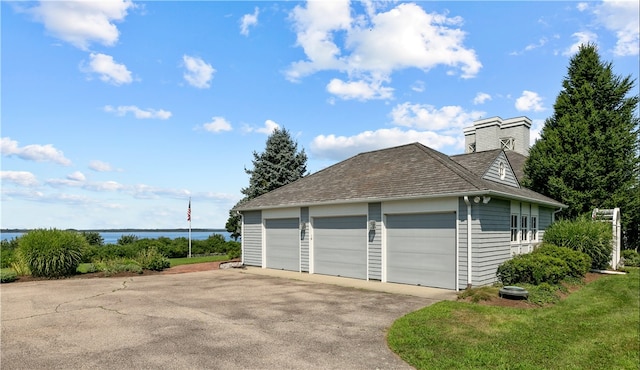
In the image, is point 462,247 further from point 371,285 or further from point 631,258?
point 631,258

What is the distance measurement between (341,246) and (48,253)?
11239 millimetres

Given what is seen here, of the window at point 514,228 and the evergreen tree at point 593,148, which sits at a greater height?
the evergreen tree at point 593,148

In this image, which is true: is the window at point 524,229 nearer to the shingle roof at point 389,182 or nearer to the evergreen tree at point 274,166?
the shingle roof at point 389,182

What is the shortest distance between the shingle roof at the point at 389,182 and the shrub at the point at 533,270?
2.11 metres

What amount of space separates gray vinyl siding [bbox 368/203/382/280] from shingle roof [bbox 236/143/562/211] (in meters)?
0.51

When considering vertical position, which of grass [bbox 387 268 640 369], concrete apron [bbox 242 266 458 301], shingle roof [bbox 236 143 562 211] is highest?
shingle roof [bbox 236 143 562 211]

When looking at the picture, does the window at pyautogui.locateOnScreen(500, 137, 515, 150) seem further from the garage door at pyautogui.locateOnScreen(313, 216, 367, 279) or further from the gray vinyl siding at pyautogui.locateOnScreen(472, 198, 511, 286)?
the garage door at pyautogui.locateOnScreen(313, 216, 367, 279)

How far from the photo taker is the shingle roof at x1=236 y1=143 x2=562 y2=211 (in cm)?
1158

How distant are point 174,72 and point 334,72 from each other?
7.40 metres

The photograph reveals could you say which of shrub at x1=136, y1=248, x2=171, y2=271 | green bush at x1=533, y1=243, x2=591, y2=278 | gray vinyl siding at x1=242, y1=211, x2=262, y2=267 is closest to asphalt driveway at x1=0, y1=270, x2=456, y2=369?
shrub at x1=136, y1=248, x2=171, y2=271

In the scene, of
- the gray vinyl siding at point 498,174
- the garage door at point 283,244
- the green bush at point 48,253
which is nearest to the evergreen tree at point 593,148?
the gray vinyl siding at point 498,174

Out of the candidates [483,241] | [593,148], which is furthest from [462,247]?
[593,148]

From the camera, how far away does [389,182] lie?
44.5 feet

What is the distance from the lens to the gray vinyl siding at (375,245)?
12703 millimetres
